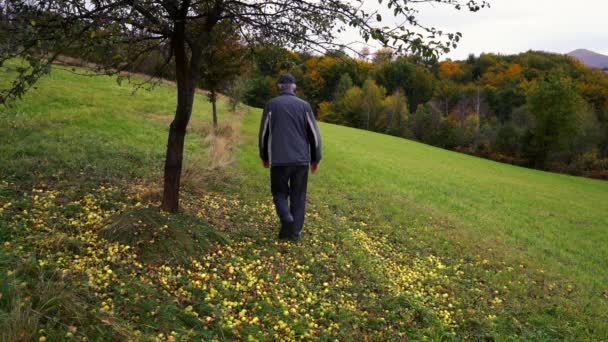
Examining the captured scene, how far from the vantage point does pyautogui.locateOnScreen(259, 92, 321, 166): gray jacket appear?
19.7ft

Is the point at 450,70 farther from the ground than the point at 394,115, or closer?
farther from the ground

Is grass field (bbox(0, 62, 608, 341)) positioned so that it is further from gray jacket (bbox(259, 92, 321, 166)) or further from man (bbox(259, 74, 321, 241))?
gray jacket (bbox(259, 92, 321, 166))

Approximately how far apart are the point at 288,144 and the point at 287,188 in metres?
0.74

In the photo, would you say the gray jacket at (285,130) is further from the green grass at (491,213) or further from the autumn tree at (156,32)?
the green grass at (491,213)

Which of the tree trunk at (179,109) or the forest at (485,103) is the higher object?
the forest at (485,103)

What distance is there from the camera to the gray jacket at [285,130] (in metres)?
6.02

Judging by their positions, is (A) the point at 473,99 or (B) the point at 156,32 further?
(A) the point at 473,99

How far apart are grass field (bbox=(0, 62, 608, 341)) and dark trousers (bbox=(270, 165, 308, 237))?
0.57 m

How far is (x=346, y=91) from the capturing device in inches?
2950

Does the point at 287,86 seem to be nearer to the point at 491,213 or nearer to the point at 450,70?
the point at 491,213

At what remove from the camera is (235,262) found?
5398 mm

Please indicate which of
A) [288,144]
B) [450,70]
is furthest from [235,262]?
[450,70]

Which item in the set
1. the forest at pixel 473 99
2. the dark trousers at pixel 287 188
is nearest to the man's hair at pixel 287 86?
the forest at pixel 473 99

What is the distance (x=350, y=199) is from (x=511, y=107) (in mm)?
64166
